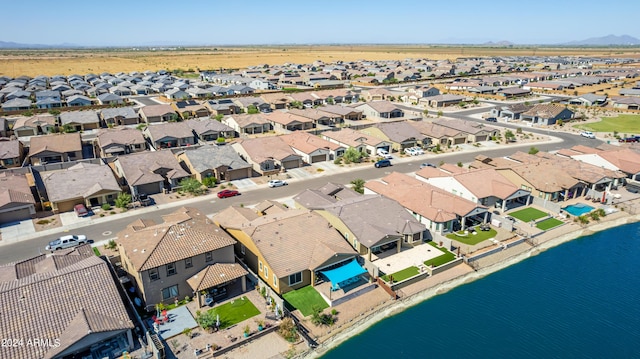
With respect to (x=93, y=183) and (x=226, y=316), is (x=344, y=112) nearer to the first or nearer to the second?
(x=93, y=183)

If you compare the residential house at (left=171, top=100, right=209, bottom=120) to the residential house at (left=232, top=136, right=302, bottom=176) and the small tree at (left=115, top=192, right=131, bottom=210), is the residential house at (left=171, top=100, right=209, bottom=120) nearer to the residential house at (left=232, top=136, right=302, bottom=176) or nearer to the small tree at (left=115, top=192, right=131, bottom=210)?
the residential house at (left=232, top=136, right=302, bottom=176)

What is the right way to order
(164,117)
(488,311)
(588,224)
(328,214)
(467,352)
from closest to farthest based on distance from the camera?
(467,352) → (488,311) → (328,214) → (588,224) → (164,117)

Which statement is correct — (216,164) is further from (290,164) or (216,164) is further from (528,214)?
(528,214)

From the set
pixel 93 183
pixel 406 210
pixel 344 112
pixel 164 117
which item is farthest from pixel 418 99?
pixel 93 183

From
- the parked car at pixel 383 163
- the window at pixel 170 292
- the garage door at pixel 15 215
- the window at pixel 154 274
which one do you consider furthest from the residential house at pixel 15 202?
the parked car at pixel 383 163

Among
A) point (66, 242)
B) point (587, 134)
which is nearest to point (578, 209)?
point (587, 134)

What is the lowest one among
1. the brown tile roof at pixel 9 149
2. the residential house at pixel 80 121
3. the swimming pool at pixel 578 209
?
the swimming pool at pixel 578 209

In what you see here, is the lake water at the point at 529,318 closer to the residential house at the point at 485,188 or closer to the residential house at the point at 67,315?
the residential house at the point at 485,188
